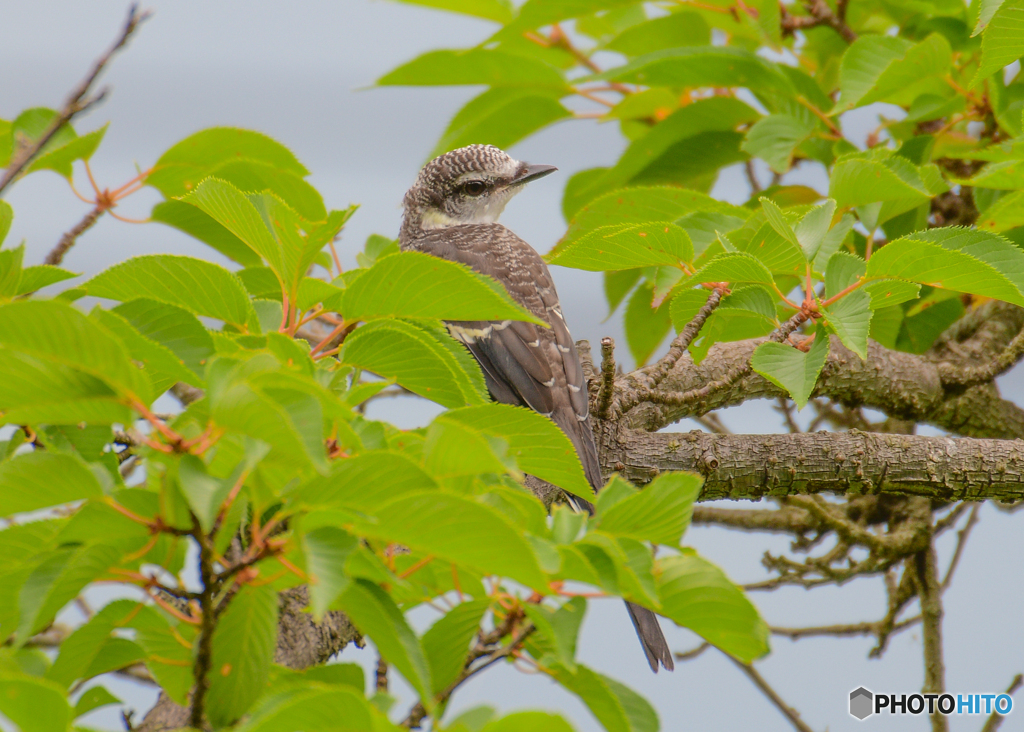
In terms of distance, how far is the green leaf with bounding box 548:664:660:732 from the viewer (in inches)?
28.6

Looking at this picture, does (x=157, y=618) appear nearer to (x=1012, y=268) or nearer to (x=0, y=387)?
(x=0, y=387)

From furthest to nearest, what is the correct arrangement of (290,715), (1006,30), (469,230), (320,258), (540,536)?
(469,230) → (320,258) → (1006,30) → (540,536) → (290,715)

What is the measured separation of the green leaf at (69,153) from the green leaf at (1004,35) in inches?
56.8

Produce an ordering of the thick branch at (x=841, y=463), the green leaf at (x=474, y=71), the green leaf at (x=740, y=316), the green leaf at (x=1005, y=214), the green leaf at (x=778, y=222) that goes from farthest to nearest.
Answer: the green leaf at (x=474, y=71)
the thick branch at (x=841, y=463)
the green leaf at (x=1005, y=214)
the green leaf at (x=740, y=316)
the green leaf at (x=778, y=222)

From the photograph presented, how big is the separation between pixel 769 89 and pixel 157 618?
5.65 feet

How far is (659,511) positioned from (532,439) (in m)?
0.16

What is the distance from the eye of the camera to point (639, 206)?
1708mm

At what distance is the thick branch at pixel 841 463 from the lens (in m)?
1.63

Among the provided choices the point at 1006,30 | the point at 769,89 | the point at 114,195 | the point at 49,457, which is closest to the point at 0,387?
the point at 49,457

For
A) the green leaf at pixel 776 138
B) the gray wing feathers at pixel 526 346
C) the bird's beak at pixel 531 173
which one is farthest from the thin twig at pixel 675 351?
the bird's beak at pixel 531 173

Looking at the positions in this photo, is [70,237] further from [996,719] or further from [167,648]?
[996,719]

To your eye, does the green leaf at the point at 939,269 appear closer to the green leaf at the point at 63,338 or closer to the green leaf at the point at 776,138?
the green leaf at the point at 776,138

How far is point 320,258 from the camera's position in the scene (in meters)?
1.65

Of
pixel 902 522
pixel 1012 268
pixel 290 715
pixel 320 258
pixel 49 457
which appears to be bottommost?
pixel 902 522
